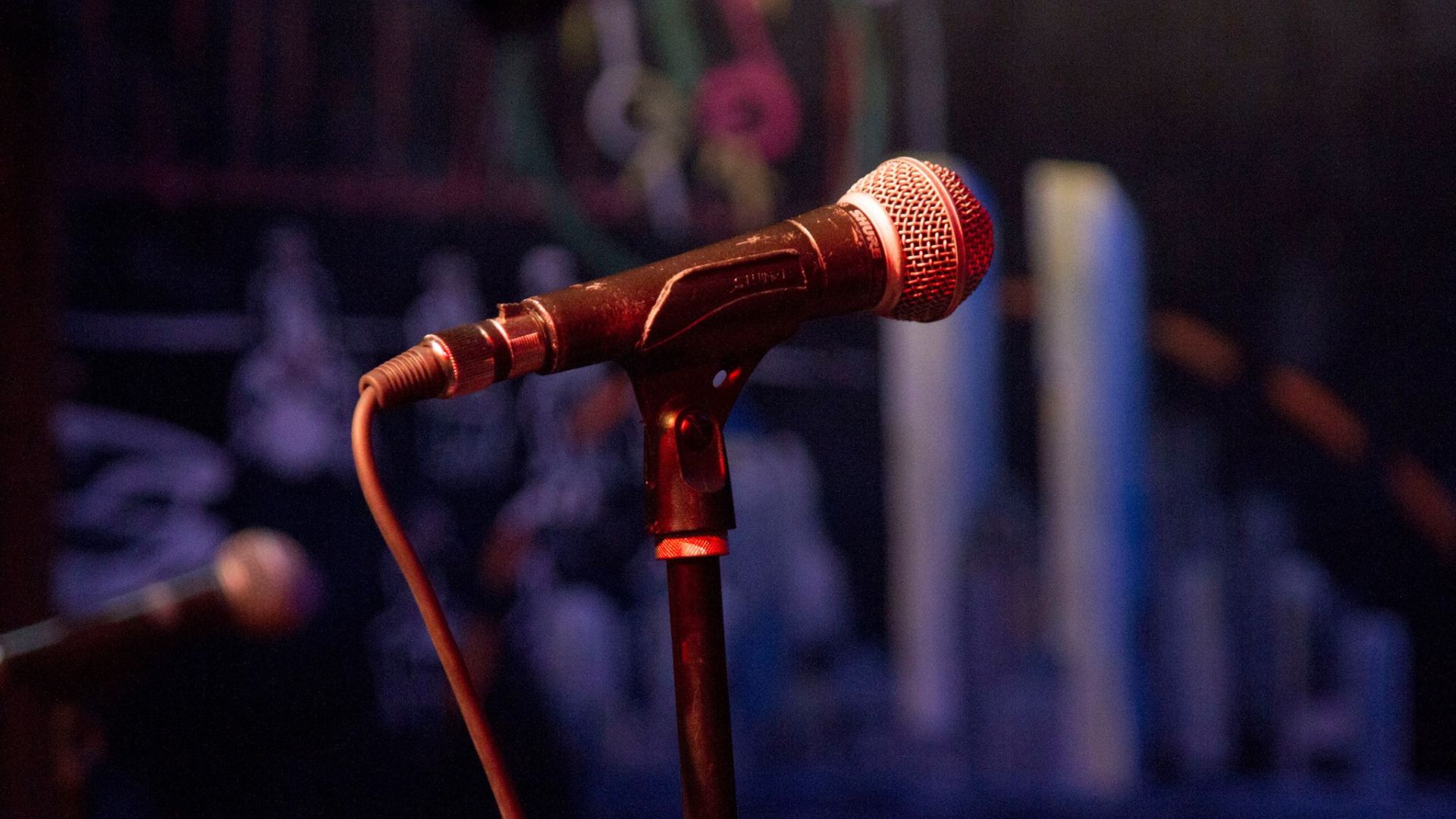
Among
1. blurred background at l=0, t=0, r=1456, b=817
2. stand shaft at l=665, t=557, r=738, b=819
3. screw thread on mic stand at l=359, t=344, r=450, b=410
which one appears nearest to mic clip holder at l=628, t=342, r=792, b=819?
stand shaft at l=665, t=557, r=738, b=819

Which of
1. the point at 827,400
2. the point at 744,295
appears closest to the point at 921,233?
the point at 744,295

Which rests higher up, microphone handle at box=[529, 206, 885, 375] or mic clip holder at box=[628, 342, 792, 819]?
microphone handle at box=[529, 206, 885, 375]

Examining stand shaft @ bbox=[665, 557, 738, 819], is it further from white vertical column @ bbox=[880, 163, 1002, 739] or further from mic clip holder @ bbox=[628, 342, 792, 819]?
white vertical column @ bbox=[880, 163, 1002, 739]

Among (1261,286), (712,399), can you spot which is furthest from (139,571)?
(1261,286)

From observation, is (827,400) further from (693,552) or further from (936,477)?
(693,552)

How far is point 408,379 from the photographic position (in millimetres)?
670

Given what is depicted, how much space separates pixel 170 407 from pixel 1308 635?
7.87 ft

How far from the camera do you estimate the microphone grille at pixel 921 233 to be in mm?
804

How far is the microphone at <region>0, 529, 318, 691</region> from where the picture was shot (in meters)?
0.59

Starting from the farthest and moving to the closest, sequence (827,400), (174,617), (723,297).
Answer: (827,400) → (723,297) → (174,617)

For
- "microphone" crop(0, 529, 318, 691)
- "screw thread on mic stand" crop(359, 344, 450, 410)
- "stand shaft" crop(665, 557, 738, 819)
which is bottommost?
"stand shaft" crop(665, 557, 738, 819)

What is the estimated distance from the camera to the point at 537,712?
233 cm

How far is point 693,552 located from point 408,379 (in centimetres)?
22

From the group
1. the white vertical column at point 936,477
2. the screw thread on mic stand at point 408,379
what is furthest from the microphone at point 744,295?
the white vertical column at point 936,477
